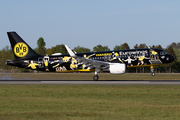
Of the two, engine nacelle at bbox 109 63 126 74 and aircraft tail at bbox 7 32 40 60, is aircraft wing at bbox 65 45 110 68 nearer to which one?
engine nacelle at bbox 109 63 126 74

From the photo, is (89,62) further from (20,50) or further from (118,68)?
(20,50)

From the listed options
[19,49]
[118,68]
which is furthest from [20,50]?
[118,68]

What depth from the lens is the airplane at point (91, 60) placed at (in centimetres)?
3843

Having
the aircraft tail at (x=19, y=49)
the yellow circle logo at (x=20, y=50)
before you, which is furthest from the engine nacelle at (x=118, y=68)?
the yellow circle logo at (x=20, y=50)

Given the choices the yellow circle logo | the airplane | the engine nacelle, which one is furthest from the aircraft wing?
the yellow circle logo

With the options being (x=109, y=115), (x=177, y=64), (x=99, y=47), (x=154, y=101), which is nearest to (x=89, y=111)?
(x=109, y=115)

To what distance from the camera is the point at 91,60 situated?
37.9m

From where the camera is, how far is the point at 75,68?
134 feet

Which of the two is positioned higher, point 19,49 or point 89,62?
point 19,49

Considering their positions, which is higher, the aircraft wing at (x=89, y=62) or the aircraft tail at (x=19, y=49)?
the aircraft tail at (x=19, y=49)

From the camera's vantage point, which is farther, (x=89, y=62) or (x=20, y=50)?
(x=20, y=50)

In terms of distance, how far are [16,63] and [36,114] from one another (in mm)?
29756

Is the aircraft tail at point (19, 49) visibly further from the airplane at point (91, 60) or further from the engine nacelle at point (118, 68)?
the engine nacelle at point (118, 68)

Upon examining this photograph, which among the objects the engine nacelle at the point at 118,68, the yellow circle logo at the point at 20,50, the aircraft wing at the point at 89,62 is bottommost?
the engine nacelle at the point at 118,68
